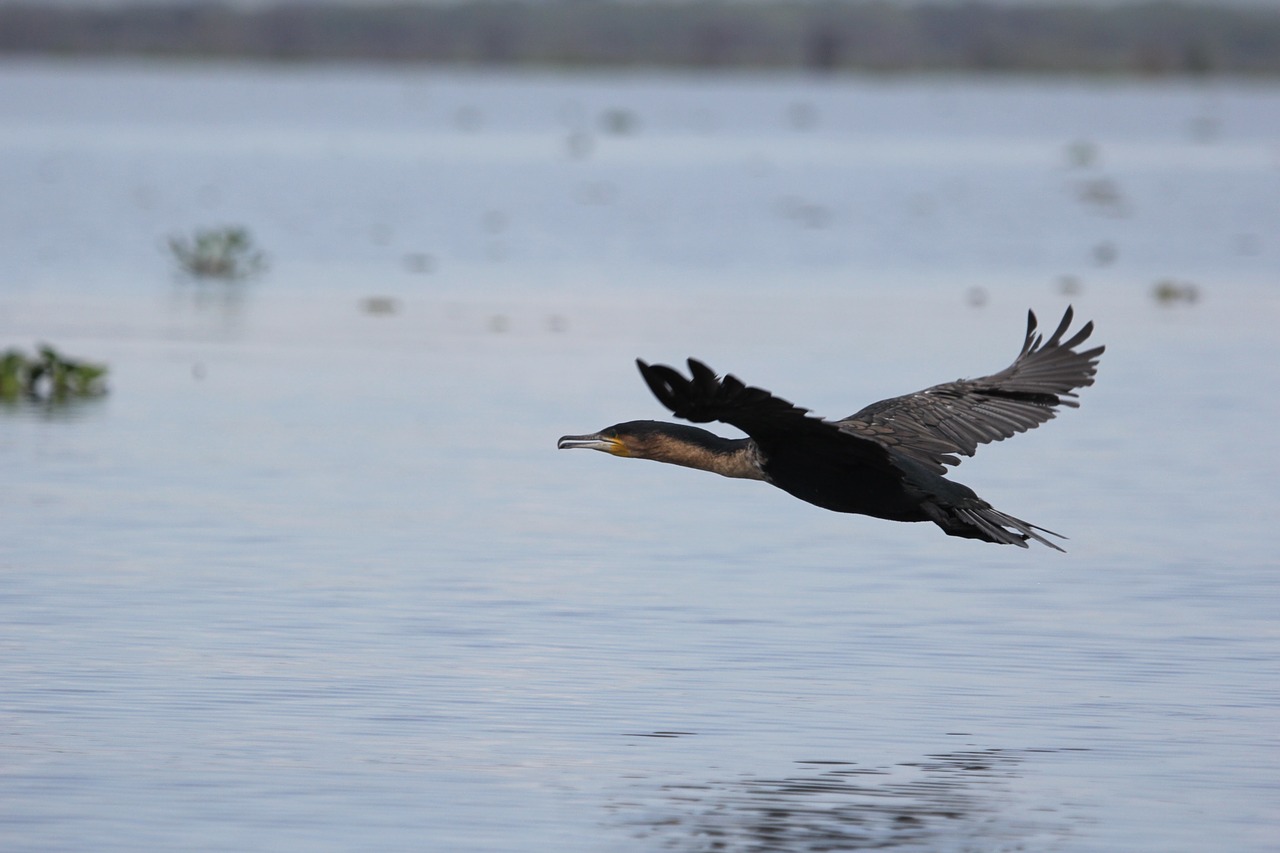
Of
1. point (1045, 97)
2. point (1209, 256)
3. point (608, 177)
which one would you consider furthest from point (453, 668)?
point (1045, 97)

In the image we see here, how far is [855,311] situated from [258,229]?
1095 cm

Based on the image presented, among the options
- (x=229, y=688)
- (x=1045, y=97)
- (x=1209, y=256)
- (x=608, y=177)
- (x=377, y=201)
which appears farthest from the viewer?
(x=1045, y=97)

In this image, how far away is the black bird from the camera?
300 inches

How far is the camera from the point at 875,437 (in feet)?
29.8

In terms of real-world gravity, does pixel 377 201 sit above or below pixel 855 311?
Answer: above

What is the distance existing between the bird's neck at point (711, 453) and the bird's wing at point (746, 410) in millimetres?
159

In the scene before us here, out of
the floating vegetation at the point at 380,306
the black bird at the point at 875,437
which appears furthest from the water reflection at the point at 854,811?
the floating vegetation at the point at 380,306

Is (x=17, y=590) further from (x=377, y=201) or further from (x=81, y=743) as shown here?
(x=377, y=201)

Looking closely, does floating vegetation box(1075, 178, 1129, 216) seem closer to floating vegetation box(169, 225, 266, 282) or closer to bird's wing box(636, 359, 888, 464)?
floating vegetation box(169, 225, 266, 282)

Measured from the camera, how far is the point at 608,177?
4316 cm

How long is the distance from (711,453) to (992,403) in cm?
154

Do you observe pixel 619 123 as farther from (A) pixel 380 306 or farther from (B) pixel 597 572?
(B) pixel 597 572

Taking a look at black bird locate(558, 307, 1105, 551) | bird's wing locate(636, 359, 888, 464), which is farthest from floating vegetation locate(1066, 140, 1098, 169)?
bird's wing locate(636, 359, 888, 464)

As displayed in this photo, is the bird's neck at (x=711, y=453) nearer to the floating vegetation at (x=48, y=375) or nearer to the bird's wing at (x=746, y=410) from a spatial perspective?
the bird's wing at (x=746, y=410)
